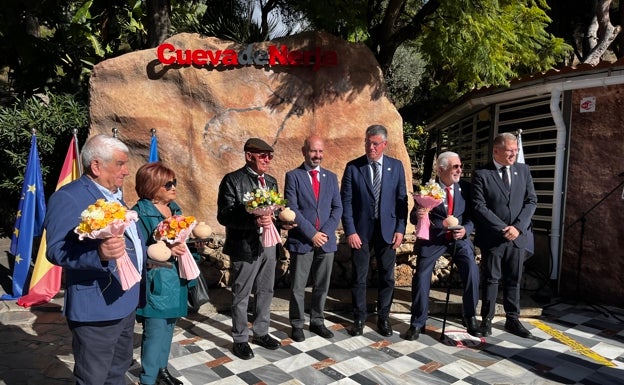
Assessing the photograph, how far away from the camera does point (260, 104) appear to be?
26.0 ft

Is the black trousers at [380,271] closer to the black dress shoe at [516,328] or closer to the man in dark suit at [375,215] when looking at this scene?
the man in dark suit at [375,215]

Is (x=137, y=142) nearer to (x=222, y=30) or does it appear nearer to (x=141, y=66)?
(x=141, y=66)

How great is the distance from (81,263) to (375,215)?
3.25 m

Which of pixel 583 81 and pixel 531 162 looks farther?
pixel 531 162

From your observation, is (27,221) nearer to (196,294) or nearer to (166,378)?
(166,378)

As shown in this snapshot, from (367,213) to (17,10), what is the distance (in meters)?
9.72

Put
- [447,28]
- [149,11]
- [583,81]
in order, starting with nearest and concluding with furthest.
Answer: [583,81] → [447,28] → [149,11]

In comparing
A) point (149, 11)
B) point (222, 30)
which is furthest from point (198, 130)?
point (149, 11)

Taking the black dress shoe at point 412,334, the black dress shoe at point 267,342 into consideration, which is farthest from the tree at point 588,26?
the black dress shoe at point 267,342

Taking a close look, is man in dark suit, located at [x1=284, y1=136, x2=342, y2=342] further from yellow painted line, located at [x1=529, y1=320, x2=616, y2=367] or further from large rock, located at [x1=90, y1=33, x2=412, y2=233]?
large rock, located at [x1=90, y1=33, x2=412, y2=233]

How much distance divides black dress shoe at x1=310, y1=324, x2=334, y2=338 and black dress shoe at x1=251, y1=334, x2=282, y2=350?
525 mm

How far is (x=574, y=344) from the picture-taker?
16.4 feet

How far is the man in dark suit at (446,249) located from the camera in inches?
196

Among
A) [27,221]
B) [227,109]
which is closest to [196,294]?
[27,221]
